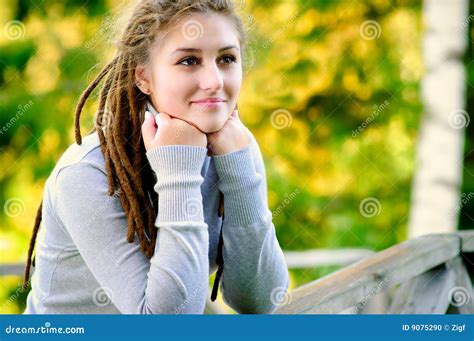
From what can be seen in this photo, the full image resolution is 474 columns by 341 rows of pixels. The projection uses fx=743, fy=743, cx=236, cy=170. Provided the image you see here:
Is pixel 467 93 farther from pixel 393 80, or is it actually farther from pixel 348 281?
pixel 348 281

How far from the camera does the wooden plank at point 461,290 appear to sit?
1.85 metres

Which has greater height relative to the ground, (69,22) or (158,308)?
(69,22)

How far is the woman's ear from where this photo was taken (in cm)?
141

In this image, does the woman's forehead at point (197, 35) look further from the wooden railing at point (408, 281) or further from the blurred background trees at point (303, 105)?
the blurred background trees at point (303, 105)

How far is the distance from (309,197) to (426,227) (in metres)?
0.69

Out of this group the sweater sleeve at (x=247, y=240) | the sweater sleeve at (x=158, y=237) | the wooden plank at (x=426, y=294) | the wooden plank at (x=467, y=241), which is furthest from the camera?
the wooden plank at (x=467, y=241)

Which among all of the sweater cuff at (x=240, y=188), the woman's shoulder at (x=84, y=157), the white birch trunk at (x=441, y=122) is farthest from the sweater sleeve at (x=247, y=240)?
the white birch trunk at (x=441, y=122)

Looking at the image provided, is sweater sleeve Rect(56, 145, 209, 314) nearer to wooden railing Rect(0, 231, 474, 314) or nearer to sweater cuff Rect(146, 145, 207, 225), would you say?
sweater cuff Rect(146, 145, 207, 225)

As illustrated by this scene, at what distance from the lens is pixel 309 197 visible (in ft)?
13.4

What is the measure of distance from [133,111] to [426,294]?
2.90 feet

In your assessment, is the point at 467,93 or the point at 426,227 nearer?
the point at 426,227
